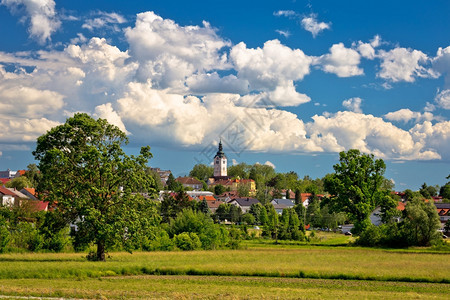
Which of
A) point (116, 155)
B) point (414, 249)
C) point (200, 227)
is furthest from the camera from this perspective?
point (200, 227)

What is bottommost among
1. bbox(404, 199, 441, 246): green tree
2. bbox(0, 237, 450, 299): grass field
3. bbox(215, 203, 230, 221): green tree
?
bbox(0, 237, 450, 299): grass field

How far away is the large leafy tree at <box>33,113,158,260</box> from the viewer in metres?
43.7

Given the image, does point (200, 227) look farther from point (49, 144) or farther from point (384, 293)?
point (384, 293)

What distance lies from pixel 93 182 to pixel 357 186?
43.7 metres

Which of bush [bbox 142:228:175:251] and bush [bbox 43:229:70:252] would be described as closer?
bush [bbox 43:229:70:252]

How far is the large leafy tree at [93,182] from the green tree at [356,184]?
37687 millimetres

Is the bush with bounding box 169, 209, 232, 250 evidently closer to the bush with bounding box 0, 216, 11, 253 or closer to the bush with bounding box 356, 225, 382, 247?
the bush with bounding box 356, 225, 382, 247

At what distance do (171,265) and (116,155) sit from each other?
36.5 ft

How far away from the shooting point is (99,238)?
43.9 m

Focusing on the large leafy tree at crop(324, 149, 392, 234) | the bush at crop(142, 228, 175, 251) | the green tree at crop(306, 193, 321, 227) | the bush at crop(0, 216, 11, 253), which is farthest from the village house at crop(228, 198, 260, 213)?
the bush at crop(0, 216, 11, 253)

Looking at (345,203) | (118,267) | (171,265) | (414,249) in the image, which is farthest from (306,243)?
(118,267)

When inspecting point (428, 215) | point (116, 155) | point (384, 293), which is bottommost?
point (384, 293)

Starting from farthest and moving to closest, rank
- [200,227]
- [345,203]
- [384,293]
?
[345,203], [200,227], [384,293]

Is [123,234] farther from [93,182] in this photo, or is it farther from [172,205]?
[172,205]
